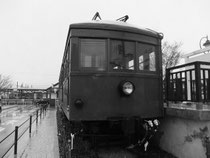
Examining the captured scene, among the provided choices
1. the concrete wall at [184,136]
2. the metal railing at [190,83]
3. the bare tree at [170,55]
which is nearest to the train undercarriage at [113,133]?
the concrete wall at [184,136]

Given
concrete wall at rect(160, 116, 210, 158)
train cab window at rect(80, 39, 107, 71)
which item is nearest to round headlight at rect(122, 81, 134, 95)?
train cab window at rect(80, 39, 107, 71)

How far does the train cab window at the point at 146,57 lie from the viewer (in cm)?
436

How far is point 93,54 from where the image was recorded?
4.01 metres

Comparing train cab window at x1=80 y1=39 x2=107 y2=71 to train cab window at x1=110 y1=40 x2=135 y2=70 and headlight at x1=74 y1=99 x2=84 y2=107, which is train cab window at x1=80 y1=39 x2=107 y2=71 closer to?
train cab window at x1=110 y1=40 x2=135 y2=70

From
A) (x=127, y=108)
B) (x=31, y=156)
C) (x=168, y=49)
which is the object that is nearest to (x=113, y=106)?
(x=127, y=108)

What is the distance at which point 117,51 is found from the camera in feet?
13.6

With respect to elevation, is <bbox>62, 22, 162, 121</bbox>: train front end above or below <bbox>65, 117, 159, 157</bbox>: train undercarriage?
above

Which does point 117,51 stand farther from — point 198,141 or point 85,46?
point 198,141

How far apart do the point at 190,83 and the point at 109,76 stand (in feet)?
5.42

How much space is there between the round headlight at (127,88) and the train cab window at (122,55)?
380 mm

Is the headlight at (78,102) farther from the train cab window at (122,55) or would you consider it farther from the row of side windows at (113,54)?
the train cab window at (122,55)

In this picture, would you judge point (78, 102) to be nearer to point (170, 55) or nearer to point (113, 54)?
point (113, 54)

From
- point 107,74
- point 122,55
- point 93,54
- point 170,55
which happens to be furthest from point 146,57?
point 170,55

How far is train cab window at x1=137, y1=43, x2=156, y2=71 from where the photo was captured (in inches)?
172
